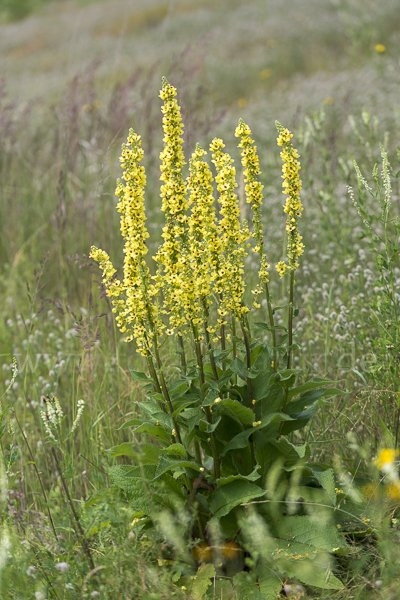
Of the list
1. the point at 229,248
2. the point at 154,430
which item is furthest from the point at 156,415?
the point at 229,248

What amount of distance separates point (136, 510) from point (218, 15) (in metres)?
22.2

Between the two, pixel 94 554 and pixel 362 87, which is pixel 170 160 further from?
pixel 362 87

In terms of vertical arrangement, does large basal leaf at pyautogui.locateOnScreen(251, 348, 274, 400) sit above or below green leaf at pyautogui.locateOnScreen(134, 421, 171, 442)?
above

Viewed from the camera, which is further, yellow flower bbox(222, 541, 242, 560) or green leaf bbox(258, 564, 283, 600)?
yellow flower bbox(222, 541, 242, 560)

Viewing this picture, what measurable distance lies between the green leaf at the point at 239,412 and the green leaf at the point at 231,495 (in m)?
0.20

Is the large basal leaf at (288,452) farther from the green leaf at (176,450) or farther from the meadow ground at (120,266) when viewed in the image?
Answer: the green leaf at (176,450)

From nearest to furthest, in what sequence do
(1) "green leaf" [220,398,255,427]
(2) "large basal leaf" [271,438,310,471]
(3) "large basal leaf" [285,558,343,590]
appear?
(3) "large basal leaf" [285,558,343,590], (1) "green leaf" [220,398,255,427], (2) "large basal leaf" [271,438,310,471]

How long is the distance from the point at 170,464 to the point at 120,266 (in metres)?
2.71

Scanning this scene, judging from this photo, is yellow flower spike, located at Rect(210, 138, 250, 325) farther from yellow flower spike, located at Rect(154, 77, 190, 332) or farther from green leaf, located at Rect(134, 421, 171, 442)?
green leaf, located at Rect(134, 421, 171, 442)

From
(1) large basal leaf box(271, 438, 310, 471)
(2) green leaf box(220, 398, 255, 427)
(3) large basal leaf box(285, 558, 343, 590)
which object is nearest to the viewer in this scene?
(3) large basal leaf box(285, 558, 343, 590)

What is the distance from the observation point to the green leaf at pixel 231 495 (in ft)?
6.03

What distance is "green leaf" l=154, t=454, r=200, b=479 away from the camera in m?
1.81

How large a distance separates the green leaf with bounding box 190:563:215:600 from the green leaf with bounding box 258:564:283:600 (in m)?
0.17

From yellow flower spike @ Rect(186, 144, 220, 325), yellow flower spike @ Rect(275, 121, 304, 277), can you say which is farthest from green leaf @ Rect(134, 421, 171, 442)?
yellow flower spike @ Rect(275, 121, 304, 277)
